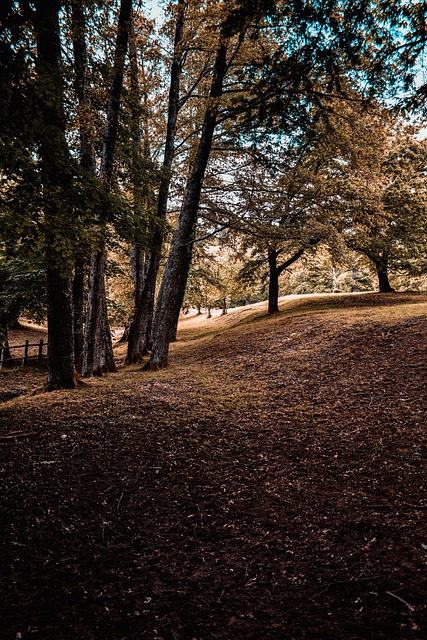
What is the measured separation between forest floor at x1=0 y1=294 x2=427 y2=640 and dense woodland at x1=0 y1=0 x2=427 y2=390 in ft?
10.8

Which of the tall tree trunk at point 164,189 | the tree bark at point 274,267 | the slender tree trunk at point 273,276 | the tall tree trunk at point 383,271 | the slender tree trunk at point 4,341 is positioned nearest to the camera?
the tall tree trunk at point 164,189

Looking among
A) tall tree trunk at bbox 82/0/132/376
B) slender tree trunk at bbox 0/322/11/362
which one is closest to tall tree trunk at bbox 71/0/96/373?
tall tree trunk at bbox 82/0/132/376

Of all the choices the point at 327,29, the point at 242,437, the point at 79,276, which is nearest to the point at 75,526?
the point at 242,437

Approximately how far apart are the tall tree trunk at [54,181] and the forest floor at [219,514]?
1.12 meters

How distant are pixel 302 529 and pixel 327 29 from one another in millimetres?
5768

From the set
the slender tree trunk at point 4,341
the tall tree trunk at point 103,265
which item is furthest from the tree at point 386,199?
the slender tree trunk at point 4,341

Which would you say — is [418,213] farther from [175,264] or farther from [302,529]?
[302,529]

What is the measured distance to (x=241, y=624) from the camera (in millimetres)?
2254

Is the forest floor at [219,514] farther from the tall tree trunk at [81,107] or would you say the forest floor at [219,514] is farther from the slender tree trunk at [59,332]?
the tall tree trunk at [81,107]

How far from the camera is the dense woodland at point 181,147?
4629 mm

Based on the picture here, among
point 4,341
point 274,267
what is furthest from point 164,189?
point 274,267

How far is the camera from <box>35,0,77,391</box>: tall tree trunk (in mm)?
4977

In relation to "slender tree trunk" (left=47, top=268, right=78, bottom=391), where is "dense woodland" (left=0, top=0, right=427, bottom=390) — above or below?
above

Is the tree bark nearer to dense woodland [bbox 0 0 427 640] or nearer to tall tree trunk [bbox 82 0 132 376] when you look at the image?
dense woodland [bbox 0 0 427 640]
